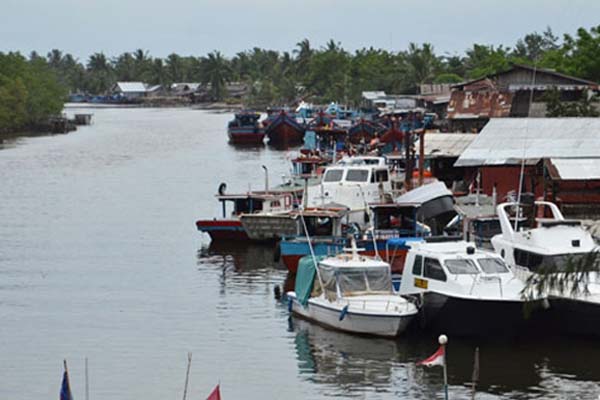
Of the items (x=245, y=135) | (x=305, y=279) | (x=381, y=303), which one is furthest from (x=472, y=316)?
(x=245, y=135)

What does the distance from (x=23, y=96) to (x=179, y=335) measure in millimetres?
99603

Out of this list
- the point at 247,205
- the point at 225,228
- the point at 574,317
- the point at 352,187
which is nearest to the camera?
the point at 574,317

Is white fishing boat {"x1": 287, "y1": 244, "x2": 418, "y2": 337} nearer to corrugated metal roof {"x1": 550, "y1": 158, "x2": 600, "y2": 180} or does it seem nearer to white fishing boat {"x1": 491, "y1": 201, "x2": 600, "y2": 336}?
white fishing boat {"x1": 491, "y1": 201, "x2": 600, "y2": 336}

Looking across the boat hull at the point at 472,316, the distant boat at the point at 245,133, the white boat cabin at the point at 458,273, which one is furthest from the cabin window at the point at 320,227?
the distant boat at the point at 245,133

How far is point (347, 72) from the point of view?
17500 centimetres

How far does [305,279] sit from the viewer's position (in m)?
30.7

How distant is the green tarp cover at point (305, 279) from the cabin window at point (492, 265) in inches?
173

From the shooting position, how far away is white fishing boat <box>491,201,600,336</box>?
89.5ft

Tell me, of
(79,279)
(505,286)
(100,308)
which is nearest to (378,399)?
(505,286)

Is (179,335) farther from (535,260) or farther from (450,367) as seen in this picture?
(535,260)

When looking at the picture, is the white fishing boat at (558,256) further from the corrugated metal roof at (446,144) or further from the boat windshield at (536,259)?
the corrugated metal roof at (446,144)

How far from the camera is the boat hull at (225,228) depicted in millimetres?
44531

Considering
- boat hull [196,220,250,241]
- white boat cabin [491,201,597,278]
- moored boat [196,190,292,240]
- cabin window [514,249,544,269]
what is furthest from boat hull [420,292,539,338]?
boat hull [196,220,250,241]

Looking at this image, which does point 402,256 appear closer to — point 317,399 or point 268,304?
point 268,304
